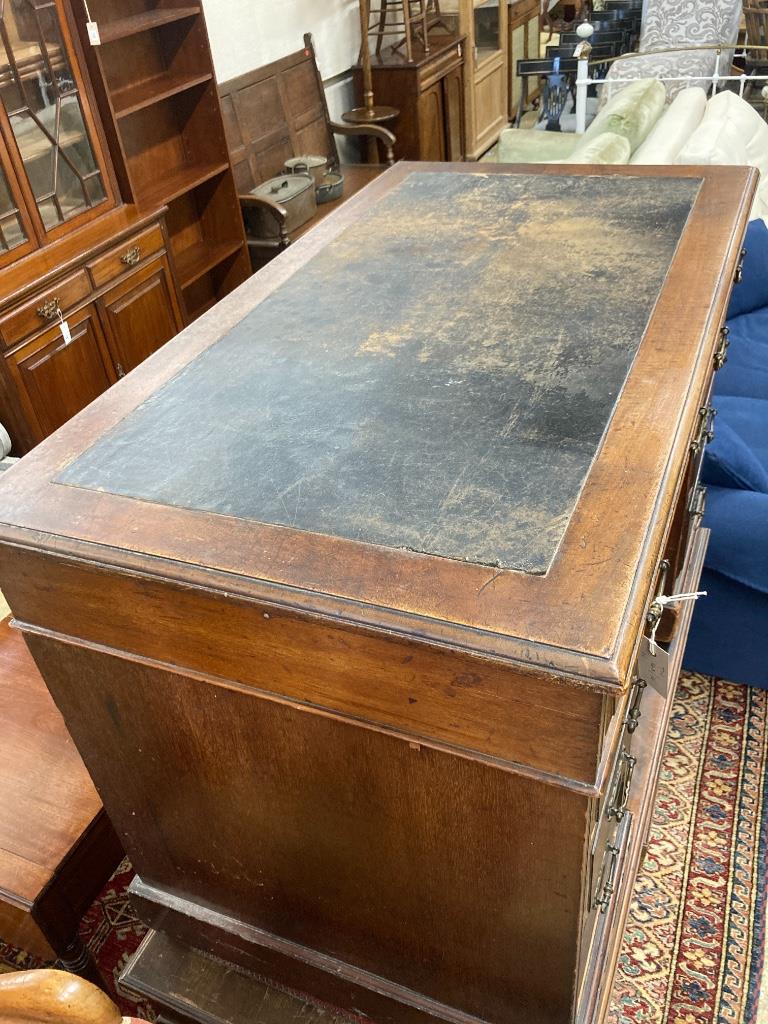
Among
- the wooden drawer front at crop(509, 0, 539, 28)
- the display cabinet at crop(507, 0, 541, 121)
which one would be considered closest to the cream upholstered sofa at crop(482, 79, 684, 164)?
the display cabinet at crop(507, 0, 541, 121)

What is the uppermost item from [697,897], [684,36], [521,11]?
[521,11]

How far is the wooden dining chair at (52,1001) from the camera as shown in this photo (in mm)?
640

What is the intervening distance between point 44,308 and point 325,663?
2411 millimetres

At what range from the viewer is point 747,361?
2.69m

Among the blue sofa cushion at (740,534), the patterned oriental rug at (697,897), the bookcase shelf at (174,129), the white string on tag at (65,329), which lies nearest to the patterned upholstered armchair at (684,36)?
A: the bookcase shelf at (174,129)

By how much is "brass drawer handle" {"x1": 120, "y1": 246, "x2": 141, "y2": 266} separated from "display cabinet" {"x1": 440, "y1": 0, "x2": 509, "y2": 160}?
152 inches

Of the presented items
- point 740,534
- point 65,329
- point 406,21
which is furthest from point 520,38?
point 740,534

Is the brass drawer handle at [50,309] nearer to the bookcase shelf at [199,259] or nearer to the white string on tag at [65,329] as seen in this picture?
the white string on tag at [65,329]

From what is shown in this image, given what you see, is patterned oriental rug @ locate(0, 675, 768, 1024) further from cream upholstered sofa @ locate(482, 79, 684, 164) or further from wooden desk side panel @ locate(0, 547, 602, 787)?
cream upholstered sofa @ locate(482, 79, 684, 164)

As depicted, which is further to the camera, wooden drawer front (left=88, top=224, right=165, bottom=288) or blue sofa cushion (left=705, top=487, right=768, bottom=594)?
wooden drawer front (left=88, top=224, right=165, bottom=288)

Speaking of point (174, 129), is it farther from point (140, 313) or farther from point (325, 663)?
point (325, 663)

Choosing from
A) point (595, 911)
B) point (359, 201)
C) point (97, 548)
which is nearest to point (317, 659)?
point (97, 548)

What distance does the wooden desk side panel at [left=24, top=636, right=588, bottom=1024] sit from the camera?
907 millimetres

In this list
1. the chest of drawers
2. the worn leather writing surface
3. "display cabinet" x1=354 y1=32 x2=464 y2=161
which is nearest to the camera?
the worn leather writing surface
